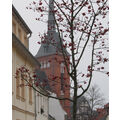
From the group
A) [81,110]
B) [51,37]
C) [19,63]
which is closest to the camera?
[51,37]

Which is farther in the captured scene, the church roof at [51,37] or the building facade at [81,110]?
the building facade at [81,110]

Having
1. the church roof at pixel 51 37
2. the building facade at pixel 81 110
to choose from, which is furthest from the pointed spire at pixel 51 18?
the building facade at pixel 81 110

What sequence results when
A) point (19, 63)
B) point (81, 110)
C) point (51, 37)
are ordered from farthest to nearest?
1. point (81, 110)
2. point (19, 63)
3. point (51, 37)

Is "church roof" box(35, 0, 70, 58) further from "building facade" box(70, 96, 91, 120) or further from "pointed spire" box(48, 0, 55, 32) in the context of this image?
"building facade" box(70, 96, 91, 120)

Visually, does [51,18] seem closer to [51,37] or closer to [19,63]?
[51,37]

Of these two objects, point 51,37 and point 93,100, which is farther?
point 93,100

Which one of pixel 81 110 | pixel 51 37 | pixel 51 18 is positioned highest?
pixel 51 18

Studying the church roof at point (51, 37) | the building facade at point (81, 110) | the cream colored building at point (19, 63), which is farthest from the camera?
the cream colored building at point (19, 63)

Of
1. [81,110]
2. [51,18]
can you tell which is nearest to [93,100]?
[81,110]

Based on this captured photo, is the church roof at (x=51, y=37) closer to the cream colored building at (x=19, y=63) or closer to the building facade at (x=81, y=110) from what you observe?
the building facade at (x=81, y=110)

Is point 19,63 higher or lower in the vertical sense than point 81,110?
higher

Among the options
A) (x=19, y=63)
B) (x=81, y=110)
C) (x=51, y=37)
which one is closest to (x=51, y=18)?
(x=51, y=37)
